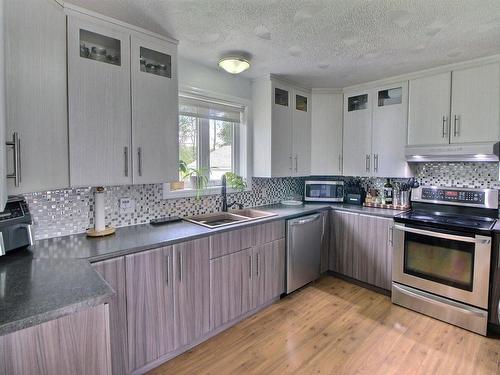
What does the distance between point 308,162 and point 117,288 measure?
8.41 feet

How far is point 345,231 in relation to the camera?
312 cm

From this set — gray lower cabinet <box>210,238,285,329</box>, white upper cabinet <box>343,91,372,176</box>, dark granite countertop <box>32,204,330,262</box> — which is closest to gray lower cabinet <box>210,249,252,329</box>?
gray lower cabinet <box>210,238,285,329</box>

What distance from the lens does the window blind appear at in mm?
2598

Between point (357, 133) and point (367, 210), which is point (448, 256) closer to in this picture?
point (367, 210)

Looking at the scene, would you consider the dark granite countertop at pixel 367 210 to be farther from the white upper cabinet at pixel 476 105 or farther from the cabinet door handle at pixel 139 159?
the cabinet door handle at pixel 139 159

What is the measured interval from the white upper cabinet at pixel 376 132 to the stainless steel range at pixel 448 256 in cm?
53

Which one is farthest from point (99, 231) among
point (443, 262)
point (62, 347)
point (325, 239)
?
point (443, 262)

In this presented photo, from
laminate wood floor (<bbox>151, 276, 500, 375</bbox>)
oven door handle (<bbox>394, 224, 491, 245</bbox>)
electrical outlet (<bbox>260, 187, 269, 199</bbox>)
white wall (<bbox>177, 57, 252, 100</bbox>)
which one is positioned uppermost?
white wall (<bbox>177, 57, 252, 100</bbox>)

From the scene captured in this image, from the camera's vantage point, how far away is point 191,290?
1968mm

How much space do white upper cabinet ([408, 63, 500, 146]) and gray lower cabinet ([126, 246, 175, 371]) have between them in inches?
107

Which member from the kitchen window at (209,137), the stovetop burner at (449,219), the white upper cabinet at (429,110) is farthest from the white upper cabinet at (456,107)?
the kitchen window at (209,137)

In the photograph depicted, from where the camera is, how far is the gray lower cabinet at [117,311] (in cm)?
154

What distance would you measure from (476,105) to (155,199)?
300 cm

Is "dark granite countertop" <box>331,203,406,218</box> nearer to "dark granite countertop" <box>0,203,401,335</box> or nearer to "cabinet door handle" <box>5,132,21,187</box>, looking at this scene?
"dark granite countertop" <box>0,203,401,335</box>
